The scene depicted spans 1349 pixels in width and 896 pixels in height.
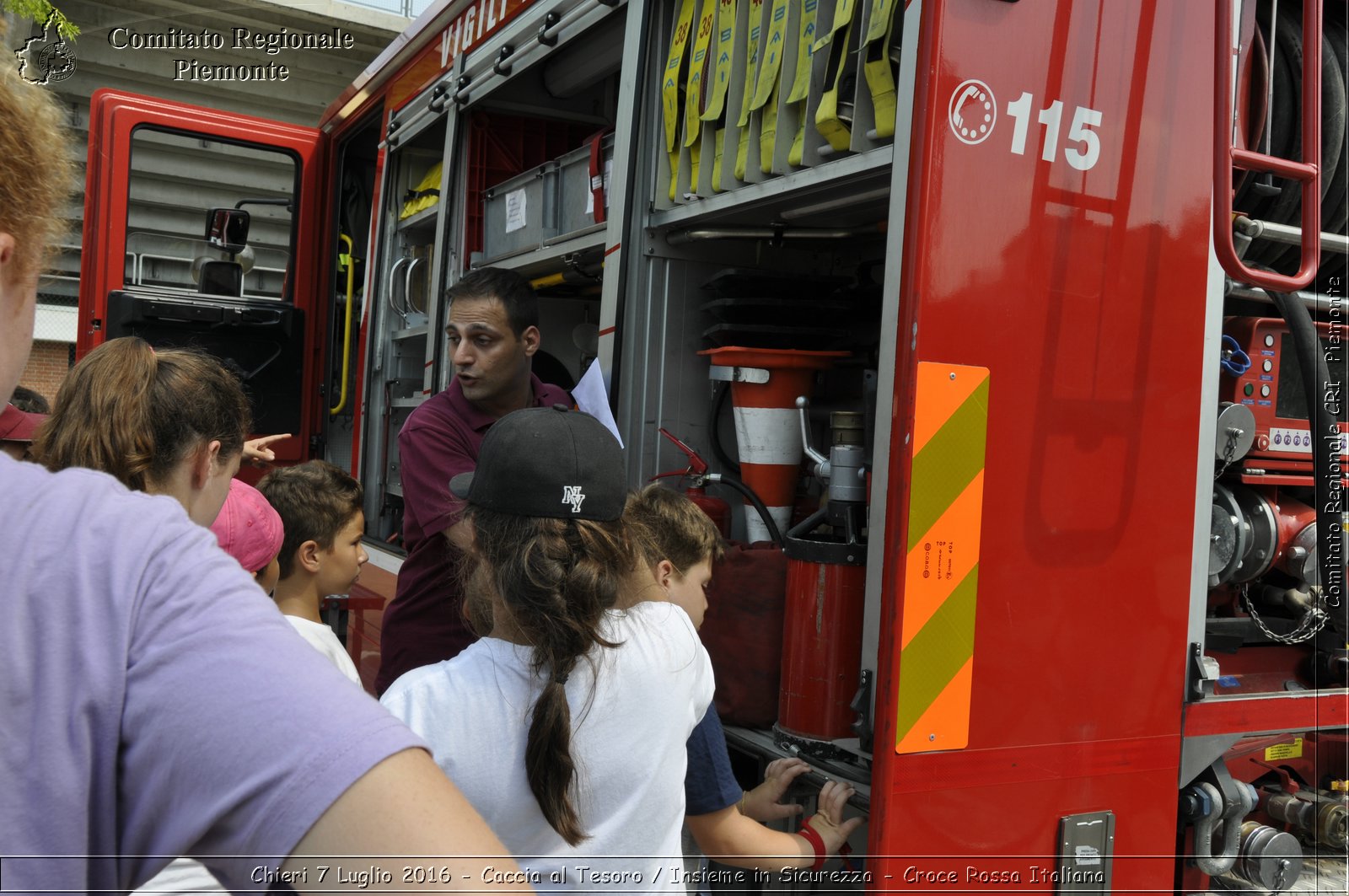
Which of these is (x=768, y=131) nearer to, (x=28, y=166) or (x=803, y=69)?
(x=803, y=69)

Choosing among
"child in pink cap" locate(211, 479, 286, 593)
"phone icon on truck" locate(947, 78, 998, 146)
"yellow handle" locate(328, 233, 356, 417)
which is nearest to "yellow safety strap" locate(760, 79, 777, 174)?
"phone icon on truck" locate(947, 78, 998, 146)

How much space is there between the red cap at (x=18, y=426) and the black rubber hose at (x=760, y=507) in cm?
171

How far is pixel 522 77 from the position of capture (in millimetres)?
3893

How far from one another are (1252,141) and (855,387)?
3.52ft

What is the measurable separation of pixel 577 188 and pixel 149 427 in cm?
196

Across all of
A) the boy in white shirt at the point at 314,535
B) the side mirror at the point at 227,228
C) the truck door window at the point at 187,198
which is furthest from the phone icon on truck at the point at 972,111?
the truck door window at the point at 187,198

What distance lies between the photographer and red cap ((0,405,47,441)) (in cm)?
267

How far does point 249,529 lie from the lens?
219 cm

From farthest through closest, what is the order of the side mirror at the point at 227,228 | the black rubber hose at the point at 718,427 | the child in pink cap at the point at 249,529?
the side mirror at the point at 227,228
the black rubber hose at the point at 718,427
the child in pink cap at the point at 249,529

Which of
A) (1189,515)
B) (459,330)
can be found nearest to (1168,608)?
(1189,515)

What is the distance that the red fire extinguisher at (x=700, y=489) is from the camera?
8.54ft

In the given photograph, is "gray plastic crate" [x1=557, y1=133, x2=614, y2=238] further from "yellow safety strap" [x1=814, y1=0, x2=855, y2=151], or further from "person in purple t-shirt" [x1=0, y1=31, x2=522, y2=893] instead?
"person in purple t-shirt" [x1=0, y1=31, x2=522, y2=893]

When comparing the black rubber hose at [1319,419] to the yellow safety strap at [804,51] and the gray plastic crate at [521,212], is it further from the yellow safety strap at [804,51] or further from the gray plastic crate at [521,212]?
the gray plastic crate at [521,212]

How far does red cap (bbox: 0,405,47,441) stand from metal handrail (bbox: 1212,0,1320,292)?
266 cm
